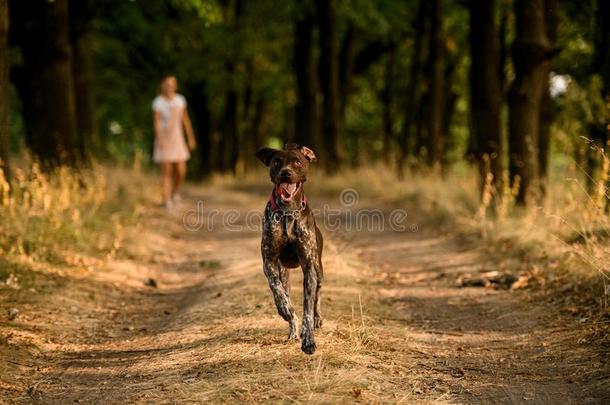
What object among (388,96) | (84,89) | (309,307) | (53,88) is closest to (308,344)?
(309,307)

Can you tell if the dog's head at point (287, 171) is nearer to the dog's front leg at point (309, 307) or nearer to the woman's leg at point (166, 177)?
the dog's front leg at point (309, 307)

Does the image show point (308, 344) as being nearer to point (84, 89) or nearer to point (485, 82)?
point (485, 82)

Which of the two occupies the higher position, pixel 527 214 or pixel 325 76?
pixel 325 76

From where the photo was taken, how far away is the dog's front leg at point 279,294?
5926 millimetres

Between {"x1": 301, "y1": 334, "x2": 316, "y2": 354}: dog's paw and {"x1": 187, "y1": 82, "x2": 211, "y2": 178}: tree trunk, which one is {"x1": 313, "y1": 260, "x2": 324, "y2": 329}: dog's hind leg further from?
{"x1": 187, "y1": 82, "x2": 211, "y2": 178}: tree trunk

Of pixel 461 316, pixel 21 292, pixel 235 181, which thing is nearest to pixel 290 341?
pixel 461 316

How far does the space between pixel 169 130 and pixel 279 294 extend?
9.98 m

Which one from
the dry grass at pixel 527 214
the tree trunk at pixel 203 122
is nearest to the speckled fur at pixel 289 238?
the dry grass at pixel 527 214

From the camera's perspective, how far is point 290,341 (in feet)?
19.7

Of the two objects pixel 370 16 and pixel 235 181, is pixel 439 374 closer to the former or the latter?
pixel 370 16

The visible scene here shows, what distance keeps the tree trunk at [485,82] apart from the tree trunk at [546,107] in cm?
94

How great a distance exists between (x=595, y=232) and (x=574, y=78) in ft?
33.4

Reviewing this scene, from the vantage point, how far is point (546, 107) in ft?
52.7

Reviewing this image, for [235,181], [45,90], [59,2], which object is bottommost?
[235,181]
